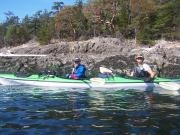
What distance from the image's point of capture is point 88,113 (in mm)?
13375

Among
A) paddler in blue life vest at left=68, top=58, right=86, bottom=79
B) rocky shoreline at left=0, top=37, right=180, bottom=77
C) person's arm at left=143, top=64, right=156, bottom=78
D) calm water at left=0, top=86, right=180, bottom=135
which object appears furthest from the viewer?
rocky shoreline at left=0, top=37, right=180, bottom=77

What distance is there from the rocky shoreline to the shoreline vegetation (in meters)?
3.58

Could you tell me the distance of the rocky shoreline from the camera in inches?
1421

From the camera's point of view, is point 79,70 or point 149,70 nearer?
point 149,70

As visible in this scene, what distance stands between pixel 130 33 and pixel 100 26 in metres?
7.75

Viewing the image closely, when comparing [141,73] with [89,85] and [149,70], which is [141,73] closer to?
[149,70]

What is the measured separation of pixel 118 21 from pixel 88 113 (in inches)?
2198

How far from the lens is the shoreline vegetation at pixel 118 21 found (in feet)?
192

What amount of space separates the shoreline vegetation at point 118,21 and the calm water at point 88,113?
38.9 metres

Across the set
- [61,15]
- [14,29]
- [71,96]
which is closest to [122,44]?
[61,15]

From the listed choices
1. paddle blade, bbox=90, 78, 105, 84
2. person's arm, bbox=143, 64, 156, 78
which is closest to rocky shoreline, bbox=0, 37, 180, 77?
paddle blade, bbox=90, 78, 105, 84

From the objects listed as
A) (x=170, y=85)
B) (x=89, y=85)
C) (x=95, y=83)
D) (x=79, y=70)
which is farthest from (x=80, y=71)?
(x=170, y=85)

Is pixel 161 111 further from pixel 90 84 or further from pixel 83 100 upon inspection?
pixel 90 84

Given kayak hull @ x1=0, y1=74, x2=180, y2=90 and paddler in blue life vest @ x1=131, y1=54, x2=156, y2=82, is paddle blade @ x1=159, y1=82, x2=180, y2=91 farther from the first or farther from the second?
paddler in blue life vest @ x1=131, y1=54, x2=156, y2=82
